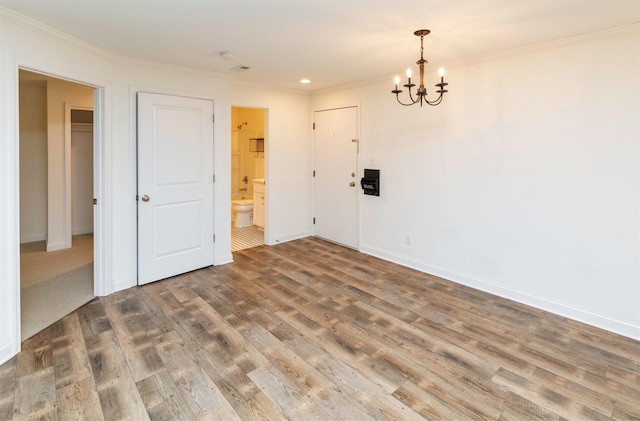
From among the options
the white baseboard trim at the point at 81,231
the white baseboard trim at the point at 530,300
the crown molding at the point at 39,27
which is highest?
the crown molding at the point at 39,27

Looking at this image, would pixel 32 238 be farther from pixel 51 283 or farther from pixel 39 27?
pixel 39 27

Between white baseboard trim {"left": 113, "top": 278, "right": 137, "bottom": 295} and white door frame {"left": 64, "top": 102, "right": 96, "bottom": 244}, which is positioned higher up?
white door frame {"left": 64, "top": 102, "right": 96, "bottom": 244}

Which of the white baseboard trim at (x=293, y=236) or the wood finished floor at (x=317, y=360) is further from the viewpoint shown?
the white baseboard trim at (x=293, y=236)

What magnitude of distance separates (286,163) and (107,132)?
8.41 ft

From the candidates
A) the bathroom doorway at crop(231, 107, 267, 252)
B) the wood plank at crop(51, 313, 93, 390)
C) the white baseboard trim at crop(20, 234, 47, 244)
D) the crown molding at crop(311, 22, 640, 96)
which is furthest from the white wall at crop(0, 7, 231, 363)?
the white baseboard trim at crop(20, 234, 47, 244)

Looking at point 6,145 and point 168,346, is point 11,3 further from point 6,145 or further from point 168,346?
point 168,346

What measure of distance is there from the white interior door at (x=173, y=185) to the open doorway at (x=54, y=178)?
33.7 inches

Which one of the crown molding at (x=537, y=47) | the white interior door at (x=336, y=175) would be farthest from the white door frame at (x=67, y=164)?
the crown molding at (x=537, y=47)

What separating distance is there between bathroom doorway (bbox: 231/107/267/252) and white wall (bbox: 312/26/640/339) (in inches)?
115

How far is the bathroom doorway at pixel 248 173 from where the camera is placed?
21.3 feet

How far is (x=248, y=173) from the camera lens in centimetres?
825

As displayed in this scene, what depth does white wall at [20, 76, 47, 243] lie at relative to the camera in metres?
5.15

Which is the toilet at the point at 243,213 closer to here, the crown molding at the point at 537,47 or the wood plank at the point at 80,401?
the crown molding at the point at 537,47

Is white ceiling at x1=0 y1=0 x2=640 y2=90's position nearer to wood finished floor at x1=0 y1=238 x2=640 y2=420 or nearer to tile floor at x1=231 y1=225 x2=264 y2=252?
wood finished floor at x1=0 y1=238 x2=640 y2=420
